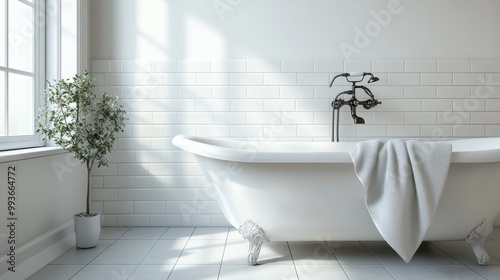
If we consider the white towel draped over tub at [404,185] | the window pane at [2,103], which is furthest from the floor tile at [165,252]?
the white towel draped over tub at [404,185]

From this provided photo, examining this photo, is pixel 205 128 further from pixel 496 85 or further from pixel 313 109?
Result: pixel 496 85

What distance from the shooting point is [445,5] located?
3221mm

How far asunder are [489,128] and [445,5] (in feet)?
3.50

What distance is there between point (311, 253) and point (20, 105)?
2.07 meters

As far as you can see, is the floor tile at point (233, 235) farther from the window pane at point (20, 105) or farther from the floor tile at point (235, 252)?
the window pane at point (20, 105)

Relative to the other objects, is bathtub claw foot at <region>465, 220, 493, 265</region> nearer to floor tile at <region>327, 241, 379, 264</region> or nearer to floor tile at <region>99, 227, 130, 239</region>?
floor tile at <region>327, 241, 379, 264</region>

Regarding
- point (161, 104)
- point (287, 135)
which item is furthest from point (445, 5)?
point (161, 104)

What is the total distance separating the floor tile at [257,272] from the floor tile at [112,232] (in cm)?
109

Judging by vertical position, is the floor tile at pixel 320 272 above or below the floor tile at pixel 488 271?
below

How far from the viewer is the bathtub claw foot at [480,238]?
2.28 metres

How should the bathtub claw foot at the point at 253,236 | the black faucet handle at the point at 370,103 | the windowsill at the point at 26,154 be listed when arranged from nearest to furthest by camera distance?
the windowsill at the point at 26,154 → the bathtub claw foot at the point at 253,236 → the black faucet handle at the point at 370,103

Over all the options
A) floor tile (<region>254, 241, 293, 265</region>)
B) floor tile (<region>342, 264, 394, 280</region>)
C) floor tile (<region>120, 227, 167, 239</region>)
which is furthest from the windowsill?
floor tile (<region>342, 264, 394, 280</region>)

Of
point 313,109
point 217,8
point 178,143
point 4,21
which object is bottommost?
point 178,143

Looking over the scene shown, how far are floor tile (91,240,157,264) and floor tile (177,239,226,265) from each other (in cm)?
26
